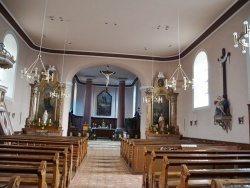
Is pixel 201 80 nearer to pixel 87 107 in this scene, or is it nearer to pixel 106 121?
pixel 87 107

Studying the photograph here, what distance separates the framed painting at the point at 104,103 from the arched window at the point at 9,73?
13090mm

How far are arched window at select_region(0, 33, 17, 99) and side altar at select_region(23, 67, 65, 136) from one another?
71.0 inches

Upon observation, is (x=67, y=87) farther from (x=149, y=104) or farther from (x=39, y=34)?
(x=149, y=104)

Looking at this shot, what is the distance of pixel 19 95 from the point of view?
35.7 ft

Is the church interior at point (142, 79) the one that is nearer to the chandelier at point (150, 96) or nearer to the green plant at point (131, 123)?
the chandelier at point (150, 96)

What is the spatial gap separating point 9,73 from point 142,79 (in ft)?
22.4

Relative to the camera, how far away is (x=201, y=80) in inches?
412

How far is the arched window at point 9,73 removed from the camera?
9227mm

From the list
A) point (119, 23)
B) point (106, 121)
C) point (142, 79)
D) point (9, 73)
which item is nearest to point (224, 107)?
point (119, 23)

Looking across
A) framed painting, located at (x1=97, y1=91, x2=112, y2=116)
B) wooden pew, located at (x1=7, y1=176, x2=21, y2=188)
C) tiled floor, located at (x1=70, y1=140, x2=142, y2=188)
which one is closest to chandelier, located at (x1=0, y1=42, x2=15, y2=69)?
tiled floor, located at (x1=70, y1=140, x2=142, y2=188)

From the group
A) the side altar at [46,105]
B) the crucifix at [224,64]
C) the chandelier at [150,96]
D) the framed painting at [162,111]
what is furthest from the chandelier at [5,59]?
the framed painting at [162,111]

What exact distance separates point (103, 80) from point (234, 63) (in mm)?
15678

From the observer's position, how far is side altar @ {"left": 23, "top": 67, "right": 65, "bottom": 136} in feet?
38.6

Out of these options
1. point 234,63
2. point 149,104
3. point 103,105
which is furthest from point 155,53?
point 103,105
